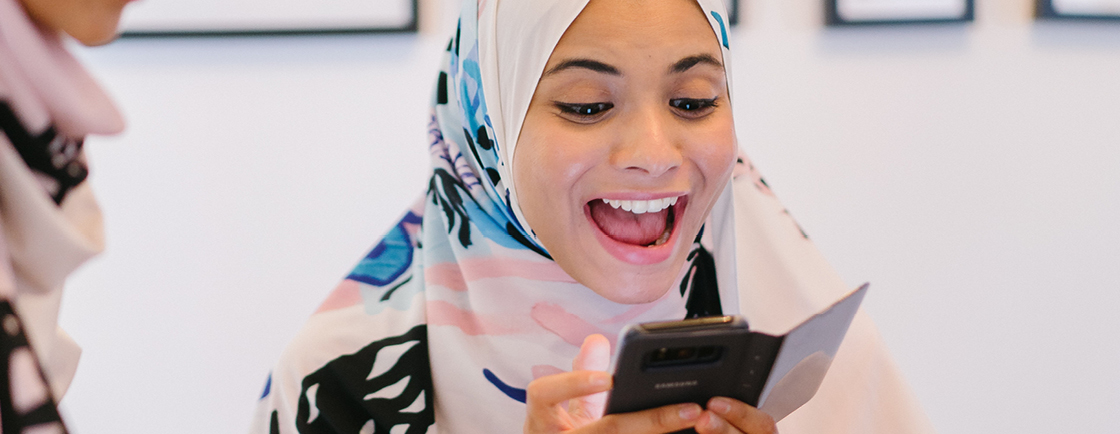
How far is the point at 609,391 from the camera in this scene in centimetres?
61

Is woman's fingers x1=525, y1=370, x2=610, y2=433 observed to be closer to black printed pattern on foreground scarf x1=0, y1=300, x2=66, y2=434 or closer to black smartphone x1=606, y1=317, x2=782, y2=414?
black smartphone x1=606, y1=317, x2=782, y2=414

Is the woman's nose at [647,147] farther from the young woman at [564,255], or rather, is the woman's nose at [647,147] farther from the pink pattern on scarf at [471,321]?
the pink pattern on scarf at [471,321]

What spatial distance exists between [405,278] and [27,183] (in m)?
0.61

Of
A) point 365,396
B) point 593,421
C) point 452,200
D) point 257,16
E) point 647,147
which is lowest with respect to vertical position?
point 365,396

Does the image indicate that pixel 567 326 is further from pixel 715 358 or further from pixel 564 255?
pixel 715 358

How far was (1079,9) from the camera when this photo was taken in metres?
1.50

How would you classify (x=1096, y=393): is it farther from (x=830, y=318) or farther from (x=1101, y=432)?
(x=830, y=318)

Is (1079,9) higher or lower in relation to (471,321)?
higher

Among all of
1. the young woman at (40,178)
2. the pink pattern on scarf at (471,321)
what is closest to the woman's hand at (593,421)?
the pink pattern on scarf at (471,321)

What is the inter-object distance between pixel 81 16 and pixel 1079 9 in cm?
171

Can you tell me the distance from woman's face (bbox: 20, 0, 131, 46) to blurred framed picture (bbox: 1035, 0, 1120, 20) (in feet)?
5.27

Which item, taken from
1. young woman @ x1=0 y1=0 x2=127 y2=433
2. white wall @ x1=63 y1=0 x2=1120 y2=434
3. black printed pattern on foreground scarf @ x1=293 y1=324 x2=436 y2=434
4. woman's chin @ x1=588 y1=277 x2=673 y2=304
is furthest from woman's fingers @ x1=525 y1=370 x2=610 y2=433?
white wall @ x1=63 y1=0 x2=1120 y2=434

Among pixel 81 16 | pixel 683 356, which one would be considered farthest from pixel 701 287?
pixel 81 16

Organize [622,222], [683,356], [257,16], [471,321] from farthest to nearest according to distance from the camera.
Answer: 1. [257,16]
2. [471,321]
3. [622,222]
4. [683,356]
